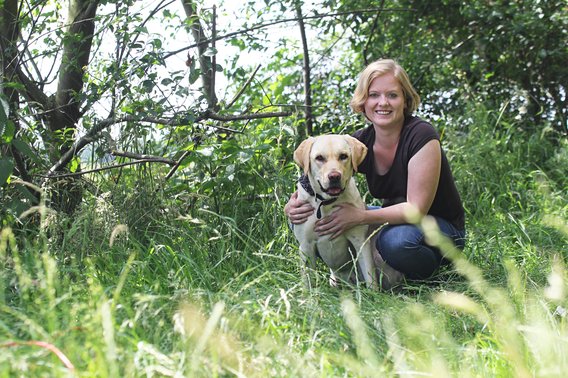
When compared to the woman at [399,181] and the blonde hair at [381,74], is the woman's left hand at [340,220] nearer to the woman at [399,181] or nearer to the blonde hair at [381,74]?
the woman at [399,181]

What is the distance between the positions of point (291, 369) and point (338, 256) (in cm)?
165

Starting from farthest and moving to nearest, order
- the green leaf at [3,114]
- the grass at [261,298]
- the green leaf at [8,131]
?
the green leaf at [8,131] < the green leaf at [3,114] < the grass at [261,298]

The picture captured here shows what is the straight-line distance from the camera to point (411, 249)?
3443 mm

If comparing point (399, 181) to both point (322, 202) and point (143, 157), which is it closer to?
point (322, 202)

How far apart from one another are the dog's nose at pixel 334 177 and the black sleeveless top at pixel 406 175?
0.38 m

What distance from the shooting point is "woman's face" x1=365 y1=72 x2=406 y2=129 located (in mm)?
3537

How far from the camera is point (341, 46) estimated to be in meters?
6.83

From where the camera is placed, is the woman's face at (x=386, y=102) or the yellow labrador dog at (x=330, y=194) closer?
the yellow labrador dog at (x=330, y=194)

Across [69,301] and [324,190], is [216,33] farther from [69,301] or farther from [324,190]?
[69,301]

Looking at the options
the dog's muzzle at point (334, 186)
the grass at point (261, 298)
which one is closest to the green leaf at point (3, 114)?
the grass at point (261, 298)

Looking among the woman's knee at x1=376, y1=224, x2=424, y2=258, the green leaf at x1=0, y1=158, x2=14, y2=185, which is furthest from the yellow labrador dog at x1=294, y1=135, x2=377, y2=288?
the green leaf at x1=0, y1=158, x2=14, y2=185

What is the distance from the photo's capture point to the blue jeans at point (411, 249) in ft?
11.3

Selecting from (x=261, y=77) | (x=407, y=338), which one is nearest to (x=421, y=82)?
(x=261, y=77)

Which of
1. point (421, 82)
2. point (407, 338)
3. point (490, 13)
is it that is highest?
point (490, 13)
